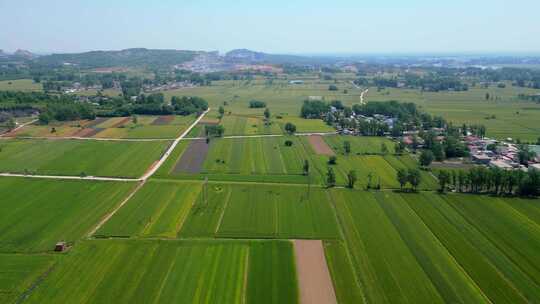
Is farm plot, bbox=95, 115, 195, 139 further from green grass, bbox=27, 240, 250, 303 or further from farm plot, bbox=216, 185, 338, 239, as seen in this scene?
green grass, bbox=27, 240, 250, 303

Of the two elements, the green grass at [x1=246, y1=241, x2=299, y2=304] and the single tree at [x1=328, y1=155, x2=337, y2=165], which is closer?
the green grass at [x1=246, y1=241, x2=299, y2=304]

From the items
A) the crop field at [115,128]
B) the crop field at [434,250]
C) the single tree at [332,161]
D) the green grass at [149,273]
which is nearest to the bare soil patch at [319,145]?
the single tree at [332,161]

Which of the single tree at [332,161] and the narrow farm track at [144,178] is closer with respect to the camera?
the narrow farm track at [144,178]

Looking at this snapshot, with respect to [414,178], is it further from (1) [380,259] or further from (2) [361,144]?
(2) [361,144]

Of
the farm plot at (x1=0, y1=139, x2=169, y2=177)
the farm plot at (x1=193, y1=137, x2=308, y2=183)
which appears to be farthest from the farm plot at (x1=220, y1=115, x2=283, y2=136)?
the farm plot at (x1=0, y1=139, x2=169, y2=177)

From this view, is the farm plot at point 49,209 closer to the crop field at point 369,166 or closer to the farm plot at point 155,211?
the farm plot at point 155,211
